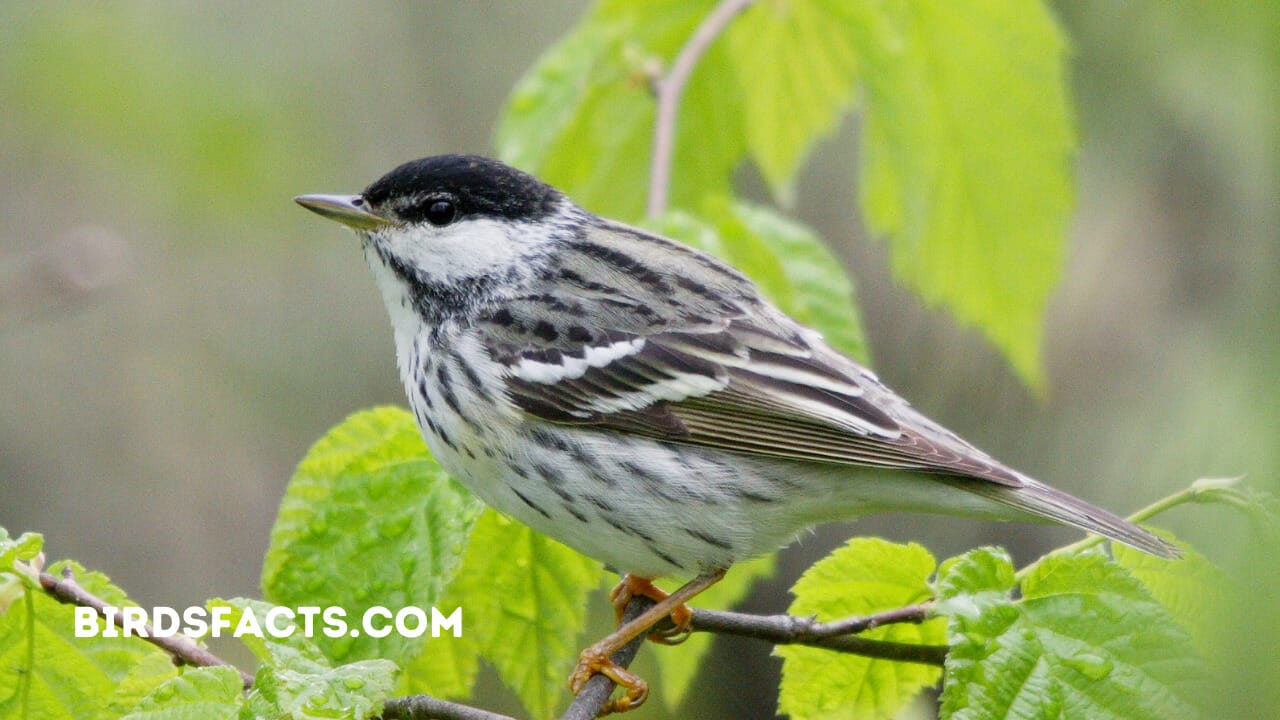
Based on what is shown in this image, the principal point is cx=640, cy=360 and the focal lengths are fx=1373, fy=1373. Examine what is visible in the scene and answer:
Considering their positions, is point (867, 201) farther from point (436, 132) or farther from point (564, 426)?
point (436, 132)

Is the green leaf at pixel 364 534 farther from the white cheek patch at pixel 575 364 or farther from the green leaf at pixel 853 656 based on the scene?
the green leaf at pixel 853 656

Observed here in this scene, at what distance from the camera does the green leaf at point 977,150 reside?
3.34 m

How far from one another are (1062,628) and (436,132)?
7.45 meters

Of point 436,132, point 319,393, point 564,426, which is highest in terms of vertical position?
point 436,132

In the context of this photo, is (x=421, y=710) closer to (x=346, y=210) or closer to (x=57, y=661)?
(x=57, y=661)

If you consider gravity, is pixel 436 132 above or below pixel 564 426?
above

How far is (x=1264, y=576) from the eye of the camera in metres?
0.90

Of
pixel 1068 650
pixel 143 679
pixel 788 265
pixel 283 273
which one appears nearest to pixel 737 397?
pixel 788 265

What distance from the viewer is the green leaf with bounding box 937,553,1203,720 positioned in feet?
6.24

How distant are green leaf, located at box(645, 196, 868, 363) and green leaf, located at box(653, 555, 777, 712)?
1.88 feet

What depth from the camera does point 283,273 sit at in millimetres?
9031

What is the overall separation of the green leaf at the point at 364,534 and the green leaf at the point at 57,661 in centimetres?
31

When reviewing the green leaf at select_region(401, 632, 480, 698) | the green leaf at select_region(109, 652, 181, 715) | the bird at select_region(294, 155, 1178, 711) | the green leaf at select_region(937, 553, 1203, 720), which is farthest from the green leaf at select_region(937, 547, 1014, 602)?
the green leaf at select_region(109, 652, 181, 715)

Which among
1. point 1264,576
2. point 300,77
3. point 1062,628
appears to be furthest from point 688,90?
point 300,77
